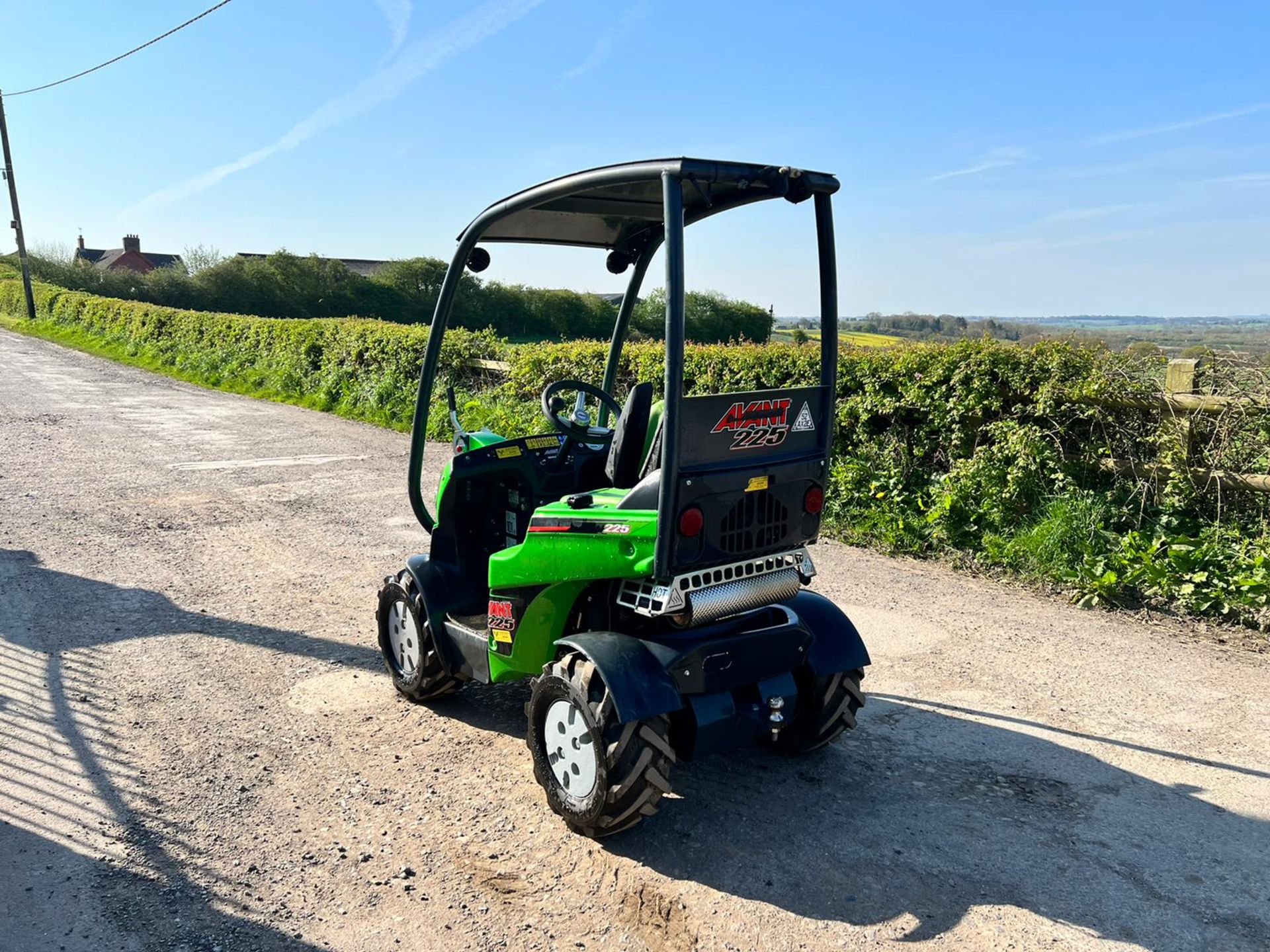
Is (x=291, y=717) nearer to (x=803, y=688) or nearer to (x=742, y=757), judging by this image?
(x=742, y=757)

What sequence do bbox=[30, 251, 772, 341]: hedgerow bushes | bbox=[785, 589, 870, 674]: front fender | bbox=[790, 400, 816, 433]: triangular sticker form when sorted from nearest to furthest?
bbox=[790, 400, 816, 433]: triangular sticker < bbox=[785, 589, 870, 674]: front fender < bbox=[30, 251, 772, 341]: hedgerow bushes

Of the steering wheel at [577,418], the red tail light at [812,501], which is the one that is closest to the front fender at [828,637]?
the red tail light at [812,501]

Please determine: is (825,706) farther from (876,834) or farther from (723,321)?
(723,321)

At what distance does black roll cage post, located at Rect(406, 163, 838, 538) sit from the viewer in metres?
3.02

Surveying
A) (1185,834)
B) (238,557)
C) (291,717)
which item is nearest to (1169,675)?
(1185,834)

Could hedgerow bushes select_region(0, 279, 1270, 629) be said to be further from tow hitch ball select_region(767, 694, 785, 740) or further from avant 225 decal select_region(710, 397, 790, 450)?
avant 225 decal select_region(710, 397, 790, 450)

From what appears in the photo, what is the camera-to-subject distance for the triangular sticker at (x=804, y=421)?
357 centimetres

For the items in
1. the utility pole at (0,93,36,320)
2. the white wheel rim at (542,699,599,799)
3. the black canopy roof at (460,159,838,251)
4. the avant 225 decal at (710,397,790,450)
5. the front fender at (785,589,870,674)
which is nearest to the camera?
the black canopy roof at (460,159,838,251)

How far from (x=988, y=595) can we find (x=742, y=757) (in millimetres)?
3131

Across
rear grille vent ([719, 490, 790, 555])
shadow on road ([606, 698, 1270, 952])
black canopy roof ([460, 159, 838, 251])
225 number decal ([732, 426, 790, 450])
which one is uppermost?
black canopy roof ([460, 159, 838, 251])

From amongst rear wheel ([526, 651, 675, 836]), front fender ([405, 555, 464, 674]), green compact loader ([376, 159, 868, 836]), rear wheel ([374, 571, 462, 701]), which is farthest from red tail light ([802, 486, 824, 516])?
rear wheel ([374, 571, 462, 701])

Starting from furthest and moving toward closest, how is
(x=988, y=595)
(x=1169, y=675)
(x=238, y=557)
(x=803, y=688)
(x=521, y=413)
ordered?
(x=521, y=413)
(x=238, y=557)
(x=988, y=595)
(x=1169, y=675)
(x=803, y=688)

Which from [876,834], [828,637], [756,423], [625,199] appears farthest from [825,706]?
[625,199]

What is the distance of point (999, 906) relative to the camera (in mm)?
3096
